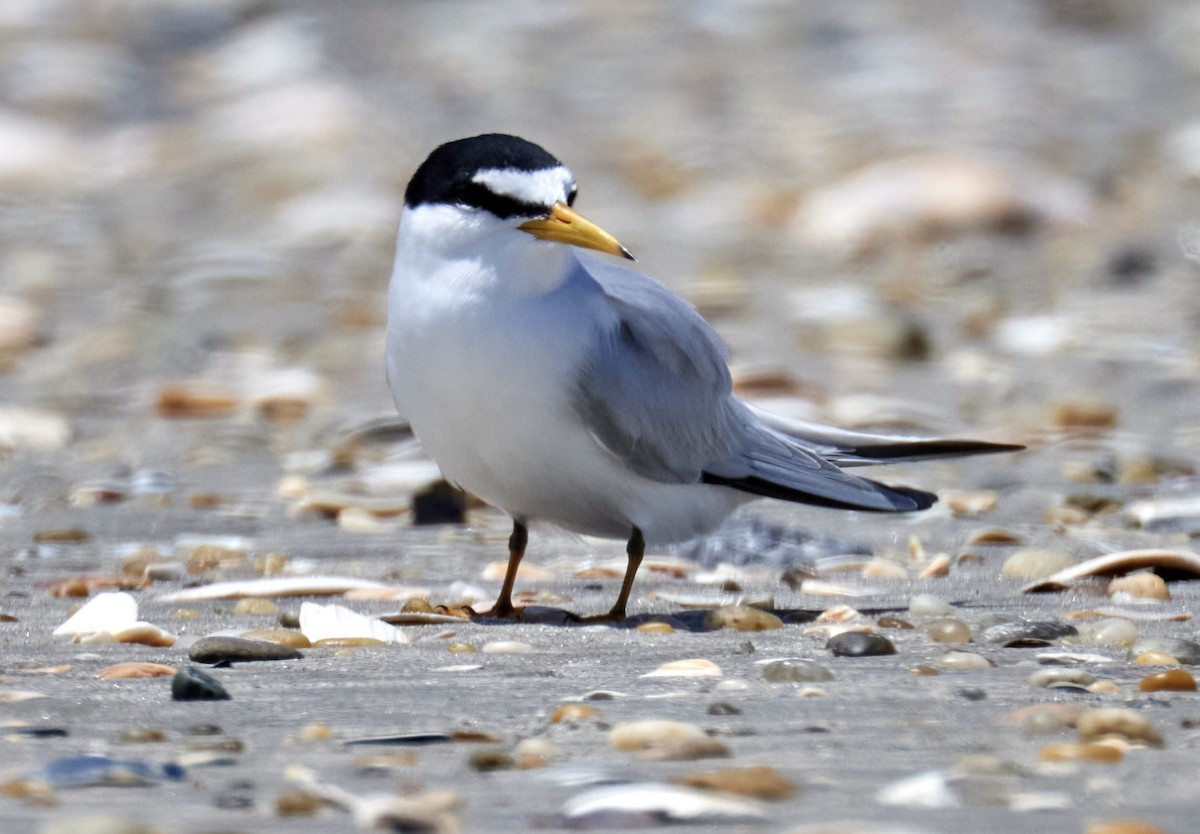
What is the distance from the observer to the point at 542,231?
11.6ft

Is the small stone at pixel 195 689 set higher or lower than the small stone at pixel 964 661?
lower

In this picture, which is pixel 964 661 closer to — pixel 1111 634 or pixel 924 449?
pixel 1111 634

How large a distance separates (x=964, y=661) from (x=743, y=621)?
591mm

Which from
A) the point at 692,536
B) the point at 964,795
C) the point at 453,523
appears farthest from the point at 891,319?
the point at 964,795

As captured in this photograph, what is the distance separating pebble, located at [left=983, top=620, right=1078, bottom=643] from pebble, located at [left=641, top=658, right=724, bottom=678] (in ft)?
1.81

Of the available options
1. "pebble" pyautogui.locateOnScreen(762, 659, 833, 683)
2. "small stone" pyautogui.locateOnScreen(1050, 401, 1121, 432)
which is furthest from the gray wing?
"small stone" pyautogui.locateOnScreen(1050, 401, 1121, 432)

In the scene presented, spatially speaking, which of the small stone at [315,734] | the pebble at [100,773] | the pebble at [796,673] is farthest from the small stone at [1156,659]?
the pebble at [100,773]

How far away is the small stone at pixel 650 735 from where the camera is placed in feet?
7.48

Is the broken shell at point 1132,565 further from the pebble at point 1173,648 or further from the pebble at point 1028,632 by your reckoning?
the pebble at point 1173,648

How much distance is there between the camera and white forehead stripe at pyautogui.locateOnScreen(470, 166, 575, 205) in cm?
350

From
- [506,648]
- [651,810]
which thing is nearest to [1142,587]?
[506,648]

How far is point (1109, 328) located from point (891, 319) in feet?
2.81

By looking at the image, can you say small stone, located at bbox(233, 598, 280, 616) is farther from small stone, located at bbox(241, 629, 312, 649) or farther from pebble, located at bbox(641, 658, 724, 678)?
pebble, located at bbox(641, 658, 724, 678)

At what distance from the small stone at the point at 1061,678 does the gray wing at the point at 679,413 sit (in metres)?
1.16
